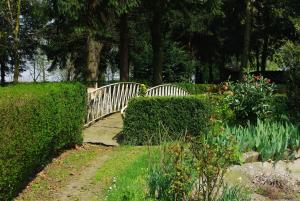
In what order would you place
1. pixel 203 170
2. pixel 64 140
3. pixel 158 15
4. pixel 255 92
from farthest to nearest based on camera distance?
pixel 158 15
pixel 255 92
pixel 64 140
pixel 203 170

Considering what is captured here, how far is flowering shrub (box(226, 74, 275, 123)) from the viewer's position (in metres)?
12.3

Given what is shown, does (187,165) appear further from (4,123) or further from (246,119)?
(246,119)

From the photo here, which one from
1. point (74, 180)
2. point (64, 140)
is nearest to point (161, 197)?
point (74, 180)

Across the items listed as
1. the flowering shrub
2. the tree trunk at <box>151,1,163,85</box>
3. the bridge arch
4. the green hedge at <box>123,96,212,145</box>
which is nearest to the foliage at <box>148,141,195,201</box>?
the green hedge at <box>123,96,212,145</box>

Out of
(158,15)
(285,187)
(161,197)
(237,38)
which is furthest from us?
(237,38)

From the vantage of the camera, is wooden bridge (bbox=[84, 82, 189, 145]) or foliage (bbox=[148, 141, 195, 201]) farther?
wooden bridge (bbox=[84, 82, 189, 145])

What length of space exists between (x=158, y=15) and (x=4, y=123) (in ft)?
63.0

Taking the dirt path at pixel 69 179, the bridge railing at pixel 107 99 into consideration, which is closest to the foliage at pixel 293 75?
the dirt path at pixel 69 179

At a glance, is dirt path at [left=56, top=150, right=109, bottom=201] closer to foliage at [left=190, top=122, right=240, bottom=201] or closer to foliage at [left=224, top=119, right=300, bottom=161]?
foliage at [left=190, top=122, right=240, bottom=201]

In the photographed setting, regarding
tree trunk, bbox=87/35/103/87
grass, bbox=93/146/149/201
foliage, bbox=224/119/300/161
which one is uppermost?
tree trunk, bbox=87/35/103/87

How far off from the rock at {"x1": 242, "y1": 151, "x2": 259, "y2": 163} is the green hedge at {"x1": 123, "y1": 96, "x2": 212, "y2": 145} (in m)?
2.87

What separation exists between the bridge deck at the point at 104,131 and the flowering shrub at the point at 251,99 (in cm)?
309

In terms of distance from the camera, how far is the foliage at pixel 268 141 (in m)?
9.50

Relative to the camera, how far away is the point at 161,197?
6.39m
